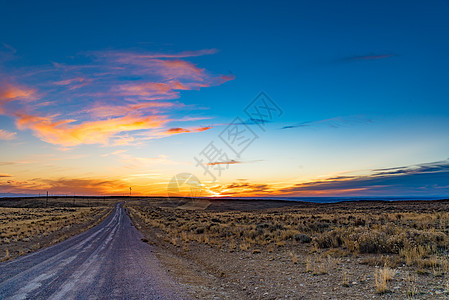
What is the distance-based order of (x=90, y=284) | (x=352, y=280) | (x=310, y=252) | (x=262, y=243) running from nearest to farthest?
(x=352, y=280) → (x=90, y=284) → (x=310, y=252) → (x=262, y=243)

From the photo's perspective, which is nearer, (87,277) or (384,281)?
(384,281)

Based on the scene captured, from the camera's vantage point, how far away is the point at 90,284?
10.2m

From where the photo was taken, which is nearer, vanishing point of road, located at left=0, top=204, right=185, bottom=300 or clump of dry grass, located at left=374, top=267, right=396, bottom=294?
clump of dry grass, located at left=374, top=267, right=396, bottom=294

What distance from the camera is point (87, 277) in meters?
11.3

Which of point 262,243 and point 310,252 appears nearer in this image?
point 310,252

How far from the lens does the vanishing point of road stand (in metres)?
9.17

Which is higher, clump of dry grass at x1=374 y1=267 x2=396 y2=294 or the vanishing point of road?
clump of dry grass at x1=374 y1=267 x2=396 y2=294

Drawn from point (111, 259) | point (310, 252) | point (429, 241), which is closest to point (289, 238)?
point (310, 252)

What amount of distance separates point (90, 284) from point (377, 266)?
11.3 metres

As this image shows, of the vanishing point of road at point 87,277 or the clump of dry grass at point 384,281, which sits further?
the vanishing point of road at point 87,277

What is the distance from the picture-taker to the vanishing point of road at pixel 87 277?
30.1ft

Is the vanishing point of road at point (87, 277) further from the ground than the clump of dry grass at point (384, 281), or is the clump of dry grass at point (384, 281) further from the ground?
the clump of dry grass at point (384, 281)

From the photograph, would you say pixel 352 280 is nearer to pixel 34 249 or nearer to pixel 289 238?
pixel 289 238

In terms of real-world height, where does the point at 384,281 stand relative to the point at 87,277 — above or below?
above
